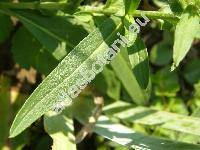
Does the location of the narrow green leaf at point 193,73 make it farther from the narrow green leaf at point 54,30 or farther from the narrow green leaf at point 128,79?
the narrow green leaf at point 54,30

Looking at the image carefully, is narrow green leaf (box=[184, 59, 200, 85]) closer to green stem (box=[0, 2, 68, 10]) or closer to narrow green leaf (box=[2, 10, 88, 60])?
narrow green leaf (box=[2, 10, 88, 60])

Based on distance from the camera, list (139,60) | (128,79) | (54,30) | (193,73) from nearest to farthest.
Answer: (139,60) → (54,30) → (128,79) → (193,73)

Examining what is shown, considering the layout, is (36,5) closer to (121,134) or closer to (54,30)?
(54,30)

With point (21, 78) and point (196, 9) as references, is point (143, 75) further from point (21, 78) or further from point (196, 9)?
point (21, 78)

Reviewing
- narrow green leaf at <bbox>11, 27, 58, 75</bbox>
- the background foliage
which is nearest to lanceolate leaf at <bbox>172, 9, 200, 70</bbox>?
the background foliage

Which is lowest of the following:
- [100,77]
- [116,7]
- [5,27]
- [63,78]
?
[63,78]

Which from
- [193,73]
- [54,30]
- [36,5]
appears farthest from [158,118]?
[36,5]

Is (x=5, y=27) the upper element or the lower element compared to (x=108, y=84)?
upper

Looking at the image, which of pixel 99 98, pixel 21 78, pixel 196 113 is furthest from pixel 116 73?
pixel 21 78
